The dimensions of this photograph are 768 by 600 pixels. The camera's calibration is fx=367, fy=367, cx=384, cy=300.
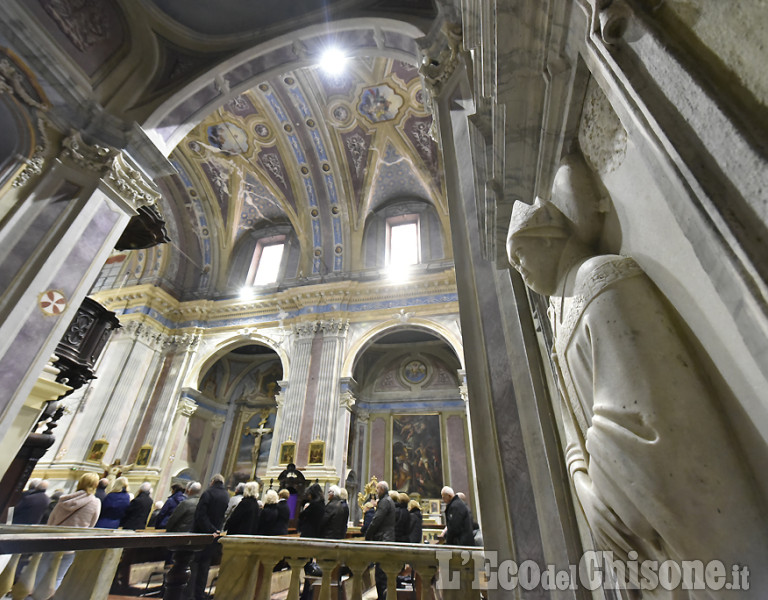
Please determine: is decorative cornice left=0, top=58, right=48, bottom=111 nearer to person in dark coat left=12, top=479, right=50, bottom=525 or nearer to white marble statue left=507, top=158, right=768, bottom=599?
person in dark coat left=12, top=479, right=50, bottom=525

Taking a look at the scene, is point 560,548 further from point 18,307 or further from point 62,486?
point 62,486

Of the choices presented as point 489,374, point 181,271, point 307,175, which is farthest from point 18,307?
point 181,271

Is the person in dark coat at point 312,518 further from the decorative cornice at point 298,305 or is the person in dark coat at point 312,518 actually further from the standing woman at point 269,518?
the decorative cornice at point 298,305

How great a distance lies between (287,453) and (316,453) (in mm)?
667

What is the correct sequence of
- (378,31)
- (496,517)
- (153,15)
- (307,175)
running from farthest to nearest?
(307,175), (153,15), (378,31), (496,517)

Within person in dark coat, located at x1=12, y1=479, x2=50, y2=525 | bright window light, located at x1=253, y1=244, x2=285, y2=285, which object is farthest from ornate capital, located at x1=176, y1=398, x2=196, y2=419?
person in dark coat, located at x1=12, y1=479, x2=50, y2=525

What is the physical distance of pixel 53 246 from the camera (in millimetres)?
3633

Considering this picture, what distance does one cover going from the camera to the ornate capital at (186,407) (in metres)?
9.19

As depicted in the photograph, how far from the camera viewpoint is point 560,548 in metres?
1.23

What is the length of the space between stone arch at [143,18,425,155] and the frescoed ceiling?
3.77 m

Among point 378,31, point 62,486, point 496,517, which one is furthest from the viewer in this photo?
point 62,486

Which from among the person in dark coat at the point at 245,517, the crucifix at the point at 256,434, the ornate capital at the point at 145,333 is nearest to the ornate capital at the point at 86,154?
the person in dark coat at the point at 245,517

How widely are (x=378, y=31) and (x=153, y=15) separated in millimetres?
3303

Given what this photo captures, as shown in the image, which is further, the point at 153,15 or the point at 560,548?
the point at 153,15
